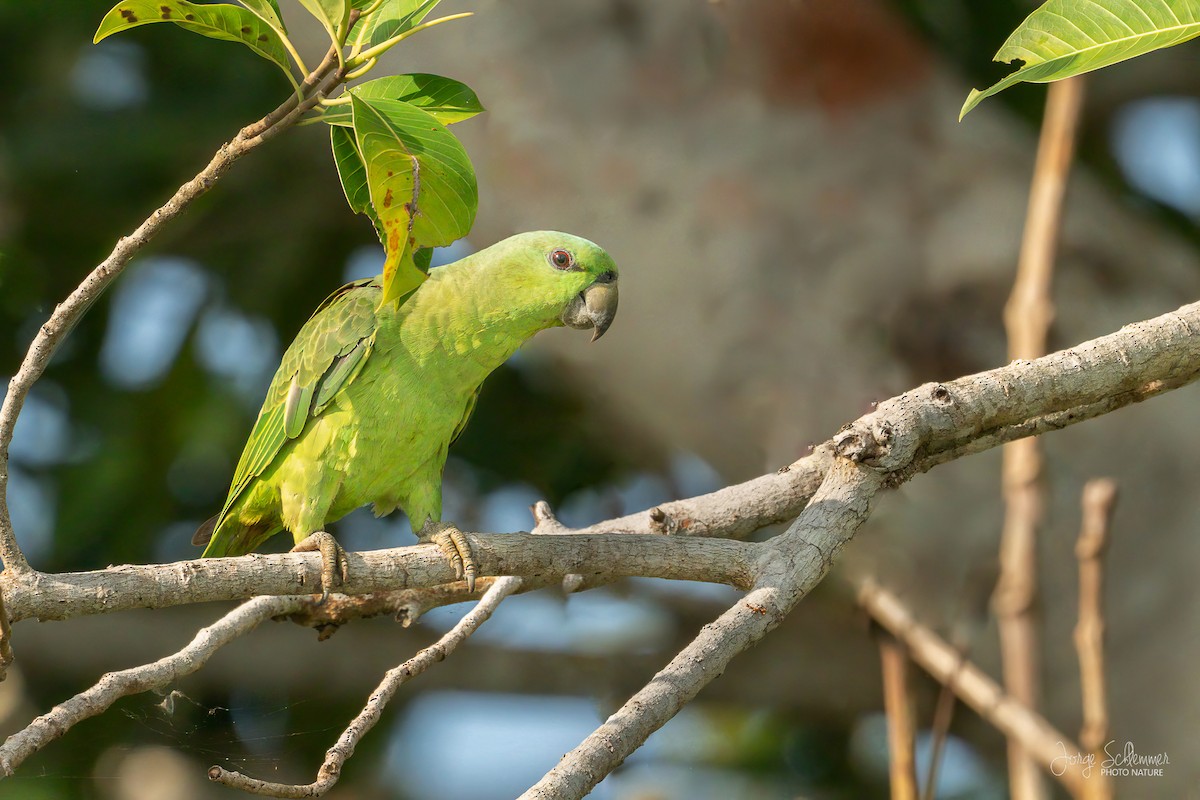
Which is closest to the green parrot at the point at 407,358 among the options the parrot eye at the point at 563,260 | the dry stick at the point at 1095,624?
the parrot eye at the point at 563,260

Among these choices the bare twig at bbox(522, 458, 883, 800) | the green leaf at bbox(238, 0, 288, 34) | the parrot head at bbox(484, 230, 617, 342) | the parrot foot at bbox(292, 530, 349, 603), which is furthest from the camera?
the parrot head at bbox(484, 230, 617, 342)

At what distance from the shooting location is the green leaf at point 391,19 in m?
1.99

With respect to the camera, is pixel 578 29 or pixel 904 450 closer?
pixel 904 450

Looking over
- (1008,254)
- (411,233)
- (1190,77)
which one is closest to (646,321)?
(1008,254)

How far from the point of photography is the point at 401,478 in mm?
3271

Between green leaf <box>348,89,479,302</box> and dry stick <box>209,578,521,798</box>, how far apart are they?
2.79 ft

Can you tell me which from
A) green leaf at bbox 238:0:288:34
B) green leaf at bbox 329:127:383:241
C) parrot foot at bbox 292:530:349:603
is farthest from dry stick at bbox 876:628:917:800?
green leaf at bbox 238:0:288:34

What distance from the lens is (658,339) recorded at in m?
4.85

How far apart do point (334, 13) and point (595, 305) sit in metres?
1.41

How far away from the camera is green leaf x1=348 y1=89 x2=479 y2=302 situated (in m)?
1.84

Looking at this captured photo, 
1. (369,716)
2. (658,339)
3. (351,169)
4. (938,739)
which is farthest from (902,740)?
(658,339)

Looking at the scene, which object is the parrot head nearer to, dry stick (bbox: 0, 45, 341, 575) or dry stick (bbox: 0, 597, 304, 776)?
dry stick (bbox: 0, 597, 304, 776)

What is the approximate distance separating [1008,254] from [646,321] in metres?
1.67

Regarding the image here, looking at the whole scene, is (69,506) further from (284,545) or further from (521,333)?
(521,333)
